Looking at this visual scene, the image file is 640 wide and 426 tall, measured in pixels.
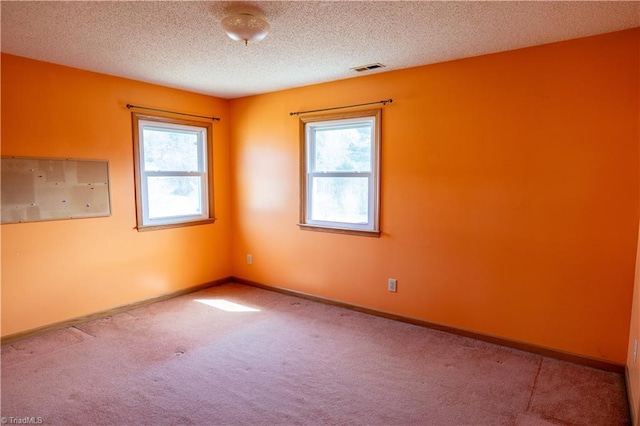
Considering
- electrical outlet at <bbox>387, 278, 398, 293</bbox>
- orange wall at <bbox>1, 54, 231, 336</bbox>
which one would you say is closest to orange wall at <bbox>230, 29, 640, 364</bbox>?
electrical outlet at <bbox>387, 278, 398, 293</bbox>

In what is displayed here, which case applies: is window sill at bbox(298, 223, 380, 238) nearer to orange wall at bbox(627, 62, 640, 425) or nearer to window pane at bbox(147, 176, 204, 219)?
window pane at bbox(147, 176, 204, 219)

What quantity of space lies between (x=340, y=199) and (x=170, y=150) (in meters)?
2.01

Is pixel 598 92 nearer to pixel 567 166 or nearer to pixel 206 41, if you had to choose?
pixel 567 166

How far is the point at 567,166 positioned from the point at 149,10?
3000 millimetres

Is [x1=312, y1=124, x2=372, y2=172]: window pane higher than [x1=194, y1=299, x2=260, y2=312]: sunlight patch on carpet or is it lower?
higher

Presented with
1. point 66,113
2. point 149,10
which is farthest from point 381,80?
point 66,113

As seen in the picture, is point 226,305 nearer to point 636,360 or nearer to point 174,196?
point 174,196

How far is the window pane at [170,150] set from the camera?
4.09 metres

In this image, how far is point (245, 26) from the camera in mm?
2307

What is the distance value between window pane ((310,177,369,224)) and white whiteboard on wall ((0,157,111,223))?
2.12m

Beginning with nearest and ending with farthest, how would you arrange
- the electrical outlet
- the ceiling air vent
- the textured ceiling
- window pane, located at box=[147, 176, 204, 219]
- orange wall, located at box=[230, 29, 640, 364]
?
the textured ceiling
orange wall, located at box=[230, 29, 640, 364]
the ceiling air vent
the electrical outlet
window pane, located at box=[147, 176, 204, 219]

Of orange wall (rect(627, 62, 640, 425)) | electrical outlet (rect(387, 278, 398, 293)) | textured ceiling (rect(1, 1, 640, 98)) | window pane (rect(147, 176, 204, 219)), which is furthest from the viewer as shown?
window pane (rect(147, 176, 204, 219))

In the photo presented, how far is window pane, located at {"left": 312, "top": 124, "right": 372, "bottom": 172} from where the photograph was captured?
12.6 feet

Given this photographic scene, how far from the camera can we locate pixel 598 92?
104 inches
